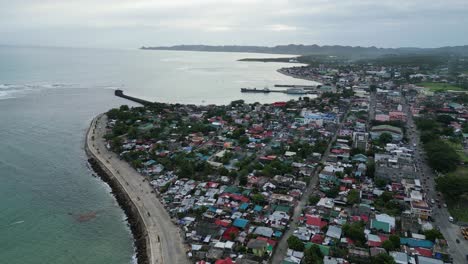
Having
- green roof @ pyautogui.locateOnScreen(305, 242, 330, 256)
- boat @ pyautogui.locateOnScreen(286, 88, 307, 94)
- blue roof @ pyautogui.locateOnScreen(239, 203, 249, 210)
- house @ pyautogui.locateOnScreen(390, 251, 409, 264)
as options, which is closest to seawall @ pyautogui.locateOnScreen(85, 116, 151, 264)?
blue roof @ pyautogui.locateOnScreen(239, 203, 249, 210)

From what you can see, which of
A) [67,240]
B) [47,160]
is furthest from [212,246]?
[47,160]

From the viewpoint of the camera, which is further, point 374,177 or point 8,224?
point 374,177

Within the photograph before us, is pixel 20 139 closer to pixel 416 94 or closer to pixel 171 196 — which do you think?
pixel 171 196

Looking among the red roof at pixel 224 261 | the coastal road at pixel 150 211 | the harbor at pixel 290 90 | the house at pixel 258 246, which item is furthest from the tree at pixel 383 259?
the harbor at pixel 290 90

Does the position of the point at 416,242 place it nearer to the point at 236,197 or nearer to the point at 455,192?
the point at 455,192

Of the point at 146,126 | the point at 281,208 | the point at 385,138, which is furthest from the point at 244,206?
the point at 146,126
